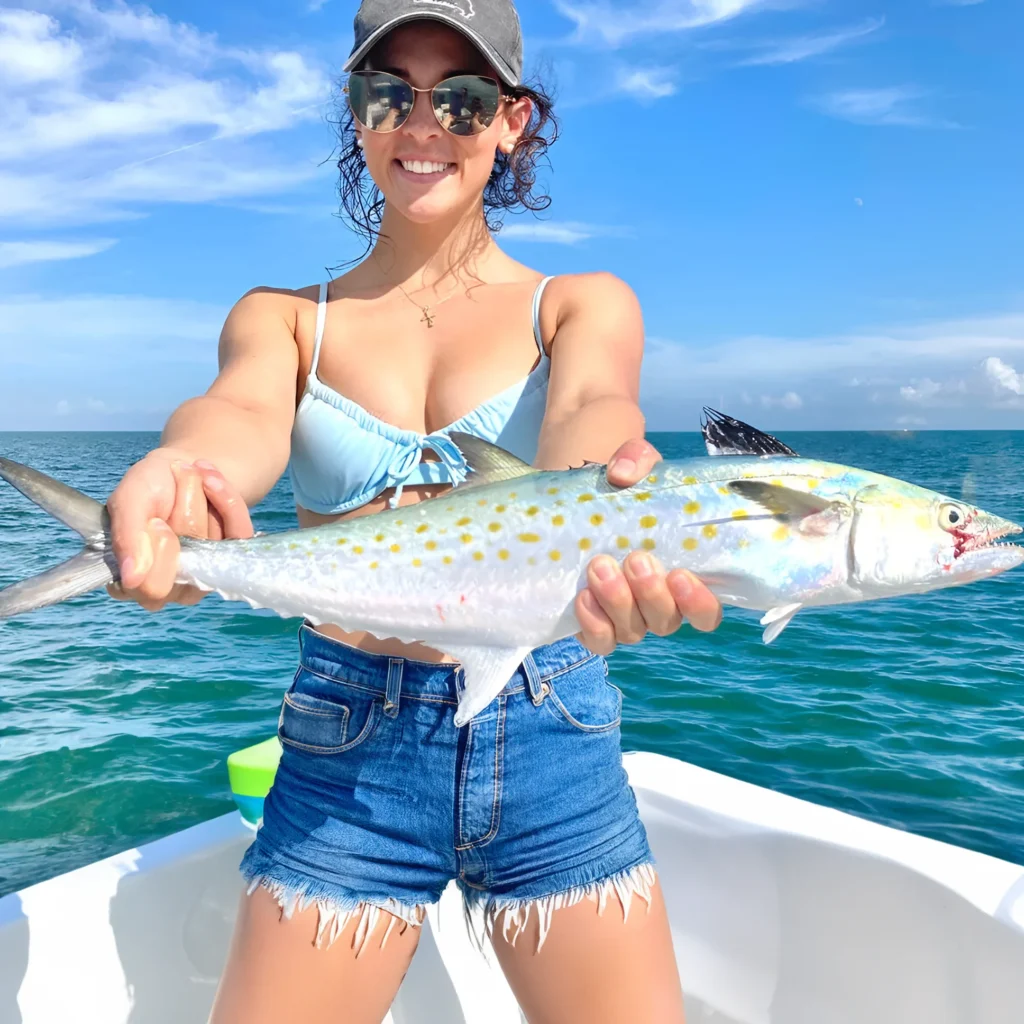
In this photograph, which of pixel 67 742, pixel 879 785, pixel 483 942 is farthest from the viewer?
pixel 67 742

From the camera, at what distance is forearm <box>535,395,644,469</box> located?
209 cm

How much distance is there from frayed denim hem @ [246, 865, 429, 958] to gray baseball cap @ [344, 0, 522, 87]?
196 cm

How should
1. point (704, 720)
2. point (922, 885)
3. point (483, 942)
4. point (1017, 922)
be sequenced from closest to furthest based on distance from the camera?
point (483, 942)
point (1017, 922)
point (922, 885)
point (704, 720)

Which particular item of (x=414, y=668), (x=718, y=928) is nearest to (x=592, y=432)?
(x=414, y=668)

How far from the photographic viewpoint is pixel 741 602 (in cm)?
193

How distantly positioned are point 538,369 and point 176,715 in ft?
27.8

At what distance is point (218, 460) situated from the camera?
2062 millimetres

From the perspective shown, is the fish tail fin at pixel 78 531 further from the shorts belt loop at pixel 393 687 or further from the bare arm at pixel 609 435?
the bare arm at pixel 609 435

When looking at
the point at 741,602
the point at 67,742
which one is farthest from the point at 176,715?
the point at 741,602

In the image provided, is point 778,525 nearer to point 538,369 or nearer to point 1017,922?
point 538,369

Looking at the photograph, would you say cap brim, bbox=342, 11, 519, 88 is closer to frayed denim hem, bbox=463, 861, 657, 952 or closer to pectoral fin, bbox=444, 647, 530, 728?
pectoral fin, bbox=444, 647, 530, 728

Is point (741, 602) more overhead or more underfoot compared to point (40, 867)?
more overhead

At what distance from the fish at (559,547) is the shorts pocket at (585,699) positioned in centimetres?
25

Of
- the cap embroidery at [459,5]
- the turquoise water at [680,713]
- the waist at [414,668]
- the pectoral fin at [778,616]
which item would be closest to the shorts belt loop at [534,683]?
the waist at [414,668]
